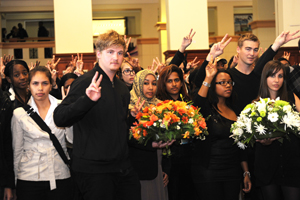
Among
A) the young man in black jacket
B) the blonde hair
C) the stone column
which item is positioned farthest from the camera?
the stone column

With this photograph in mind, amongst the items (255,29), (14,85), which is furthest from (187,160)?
(255,29)

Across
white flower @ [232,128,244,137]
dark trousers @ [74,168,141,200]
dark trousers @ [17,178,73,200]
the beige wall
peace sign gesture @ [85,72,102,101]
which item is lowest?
dark trousers @ [17,178,73,200]

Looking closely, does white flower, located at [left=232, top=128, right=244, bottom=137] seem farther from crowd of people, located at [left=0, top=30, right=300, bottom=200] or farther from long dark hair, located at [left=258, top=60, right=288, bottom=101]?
long dark hair, located at [left=258, top=60, right=288, bottom=101]

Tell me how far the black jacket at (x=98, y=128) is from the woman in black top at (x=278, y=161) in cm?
136

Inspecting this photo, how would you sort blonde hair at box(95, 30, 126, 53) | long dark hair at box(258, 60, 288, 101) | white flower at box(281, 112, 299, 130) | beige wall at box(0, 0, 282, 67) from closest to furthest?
blonde hair at box(95, 30, 126, 53), white flower at box(281, 112, 299, 130), long dark hair at box(258, 60, 288, 101), beige wall at box(0, 0, 282, 67)

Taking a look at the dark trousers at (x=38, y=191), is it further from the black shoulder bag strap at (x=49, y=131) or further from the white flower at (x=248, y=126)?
the white flower at (x=248, y=126)

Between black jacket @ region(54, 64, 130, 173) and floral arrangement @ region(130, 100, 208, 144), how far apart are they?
38cm

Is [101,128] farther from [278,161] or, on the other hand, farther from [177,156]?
[278,161]

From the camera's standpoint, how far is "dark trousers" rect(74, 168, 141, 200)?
2.85m

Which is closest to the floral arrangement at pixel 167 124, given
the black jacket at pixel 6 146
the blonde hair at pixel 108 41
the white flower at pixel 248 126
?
the white flower at pixel 248 126

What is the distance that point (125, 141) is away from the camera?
3.03 m

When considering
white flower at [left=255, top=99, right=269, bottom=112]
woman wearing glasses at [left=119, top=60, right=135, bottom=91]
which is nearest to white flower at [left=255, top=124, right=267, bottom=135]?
white flower at [left=255, top=99, right=269, bottom=112]

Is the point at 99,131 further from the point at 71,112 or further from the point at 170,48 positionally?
the point at 170,48

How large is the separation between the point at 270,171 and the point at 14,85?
2.84 meters
